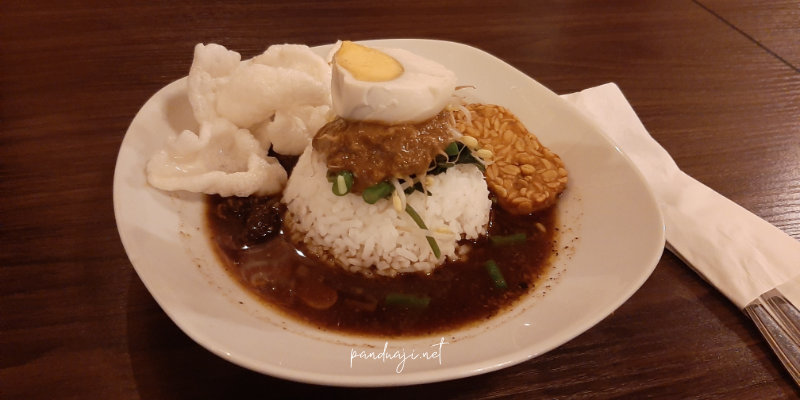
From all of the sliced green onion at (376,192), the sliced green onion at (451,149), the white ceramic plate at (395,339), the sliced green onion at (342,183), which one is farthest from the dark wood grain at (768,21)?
the sliced green onion at (342,183)

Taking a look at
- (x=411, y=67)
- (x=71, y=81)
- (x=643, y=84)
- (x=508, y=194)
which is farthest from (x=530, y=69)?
(x=71, y=81)

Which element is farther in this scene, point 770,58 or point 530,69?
point 770,58

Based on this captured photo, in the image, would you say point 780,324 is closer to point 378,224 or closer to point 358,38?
point 378,224

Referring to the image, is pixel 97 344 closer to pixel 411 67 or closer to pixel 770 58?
pixel 411 67

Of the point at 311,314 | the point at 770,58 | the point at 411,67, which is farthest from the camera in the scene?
the point at 770,58

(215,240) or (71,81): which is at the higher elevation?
(71,81)

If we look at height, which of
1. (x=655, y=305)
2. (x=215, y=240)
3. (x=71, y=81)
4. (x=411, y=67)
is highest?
(x=411, y=67)

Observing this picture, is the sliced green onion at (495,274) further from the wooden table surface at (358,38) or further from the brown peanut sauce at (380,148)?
the brown peanut sauce at (380,148)

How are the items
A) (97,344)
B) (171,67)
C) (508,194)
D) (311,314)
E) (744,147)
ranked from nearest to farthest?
(97,344) < (311,314) < (508,194) < (744,147) < (171,67)
